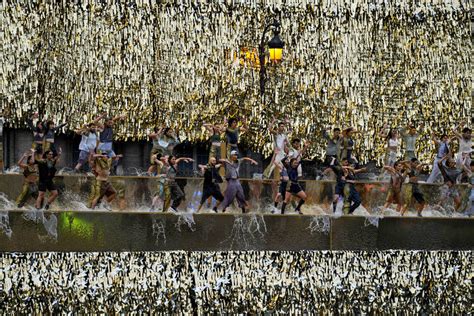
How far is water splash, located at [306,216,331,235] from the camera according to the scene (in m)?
36.2

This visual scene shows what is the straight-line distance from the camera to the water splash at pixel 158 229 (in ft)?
115

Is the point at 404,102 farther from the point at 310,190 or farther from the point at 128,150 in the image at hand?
the point at 310,190

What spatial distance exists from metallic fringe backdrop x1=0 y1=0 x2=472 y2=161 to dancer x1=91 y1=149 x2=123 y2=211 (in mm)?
7987

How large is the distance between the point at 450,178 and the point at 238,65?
8931 millimetres

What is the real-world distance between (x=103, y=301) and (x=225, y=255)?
242 centimetres

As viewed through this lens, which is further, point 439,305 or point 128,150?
point 128,150

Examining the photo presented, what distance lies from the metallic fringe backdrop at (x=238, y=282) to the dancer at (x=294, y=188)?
928mm

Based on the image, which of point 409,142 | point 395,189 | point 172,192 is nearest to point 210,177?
point 172,192

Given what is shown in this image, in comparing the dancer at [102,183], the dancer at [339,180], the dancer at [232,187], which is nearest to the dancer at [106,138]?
the dancer at [102,183]

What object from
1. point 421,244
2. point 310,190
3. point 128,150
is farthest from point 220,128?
point 128,150

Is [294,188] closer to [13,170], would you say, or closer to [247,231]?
[247,231]

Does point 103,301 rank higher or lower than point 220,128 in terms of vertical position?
lower

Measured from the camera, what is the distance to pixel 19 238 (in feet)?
112

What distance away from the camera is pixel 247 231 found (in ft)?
117
